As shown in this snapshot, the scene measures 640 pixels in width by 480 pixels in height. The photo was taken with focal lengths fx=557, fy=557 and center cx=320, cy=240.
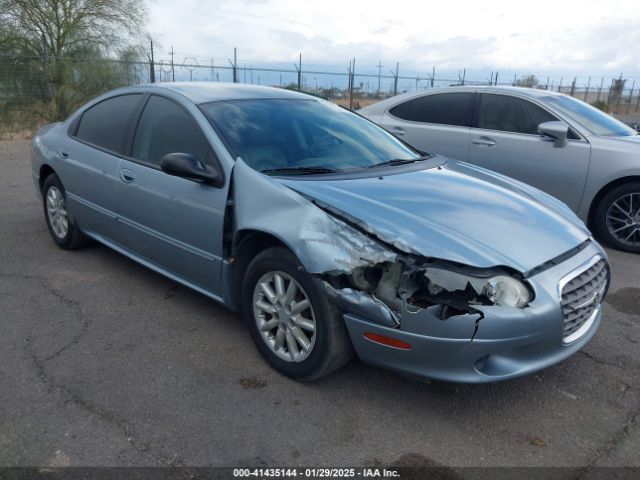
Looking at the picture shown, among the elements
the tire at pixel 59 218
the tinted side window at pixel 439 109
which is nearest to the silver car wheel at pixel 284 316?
the tire at pixel 59 218

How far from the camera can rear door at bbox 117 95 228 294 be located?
3295 millimetres

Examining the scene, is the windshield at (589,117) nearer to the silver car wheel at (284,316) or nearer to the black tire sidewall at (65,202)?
the silver car wheel at (284,316)

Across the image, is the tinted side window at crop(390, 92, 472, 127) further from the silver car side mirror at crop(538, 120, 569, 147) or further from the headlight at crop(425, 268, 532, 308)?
the headlight at crop(425, 268, 532, 308)

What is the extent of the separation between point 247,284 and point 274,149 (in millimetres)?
874

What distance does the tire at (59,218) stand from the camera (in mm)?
4836

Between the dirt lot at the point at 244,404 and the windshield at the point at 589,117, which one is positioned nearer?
the dirt lot at the point at 244,404

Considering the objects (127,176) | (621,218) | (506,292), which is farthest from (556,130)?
(127,176)

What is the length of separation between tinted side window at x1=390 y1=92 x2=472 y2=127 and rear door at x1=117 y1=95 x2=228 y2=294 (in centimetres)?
364

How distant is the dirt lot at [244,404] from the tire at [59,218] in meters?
1.12

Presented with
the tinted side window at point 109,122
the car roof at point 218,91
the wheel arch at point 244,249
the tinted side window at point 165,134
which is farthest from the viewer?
the tinted side window at point 109,122

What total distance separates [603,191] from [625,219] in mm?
341

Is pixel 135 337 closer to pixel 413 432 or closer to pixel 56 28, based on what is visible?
pixel 413 432

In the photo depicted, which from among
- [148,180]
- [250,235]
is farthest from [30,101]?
[250,235]

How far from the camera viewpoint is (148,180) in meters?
3.72
